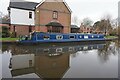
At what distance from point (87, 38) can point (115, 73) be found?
18.8 meters

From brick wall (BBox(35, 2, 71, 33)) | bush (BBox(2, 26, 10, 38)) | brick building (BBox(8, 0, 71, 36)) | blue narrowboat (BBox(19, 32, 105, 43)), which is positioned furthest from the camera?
brick wall (BBox(35, 2, 71, 33))

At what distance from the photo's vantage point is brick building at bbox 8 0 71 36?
83.1ft

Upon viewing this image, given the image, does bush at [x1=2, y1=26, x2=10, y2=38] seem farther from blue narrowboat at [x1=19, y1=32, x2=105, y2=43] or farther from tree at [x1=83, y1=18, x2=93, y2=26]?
tree at [x1=83, y1=18, x2=93, y2=26]

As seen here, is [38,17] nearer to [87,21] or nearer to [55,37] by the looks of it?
[55,37]

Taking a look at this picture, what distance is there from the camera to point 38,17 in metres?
26.3

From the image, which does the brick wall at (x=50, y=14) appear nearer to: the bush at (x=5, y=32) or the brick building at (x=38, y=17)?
the brick building at (x=38, y=17)

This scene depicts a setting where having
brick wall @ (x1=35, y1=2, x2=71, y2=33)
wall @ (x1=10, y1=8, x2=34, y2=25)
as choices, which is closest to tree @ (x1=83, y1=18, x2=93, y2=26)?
brick wall @ (x1=35, y1=2, x2=71, y2=33)

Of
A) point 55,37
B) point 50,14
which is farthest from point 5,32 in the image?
point 50,14

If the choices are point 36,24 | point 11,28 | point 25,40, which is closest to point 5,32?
point 11,28

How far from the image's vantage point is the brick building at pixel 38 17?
2533 centimetres

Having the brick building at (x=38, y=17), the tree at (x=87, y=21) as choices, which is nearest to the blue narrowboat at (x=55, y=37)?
the brick building at (x=38, y=17)

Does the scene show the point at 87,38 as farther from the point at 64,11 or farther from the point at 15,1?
the point at 15,1

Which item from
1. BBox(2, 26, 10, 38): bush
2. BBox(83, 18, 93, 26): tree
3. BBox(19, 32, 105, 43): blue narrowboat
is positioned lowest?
BBox(19, 32, 105, 43): blue narrowboat

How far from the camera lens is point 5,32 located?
23.8m
